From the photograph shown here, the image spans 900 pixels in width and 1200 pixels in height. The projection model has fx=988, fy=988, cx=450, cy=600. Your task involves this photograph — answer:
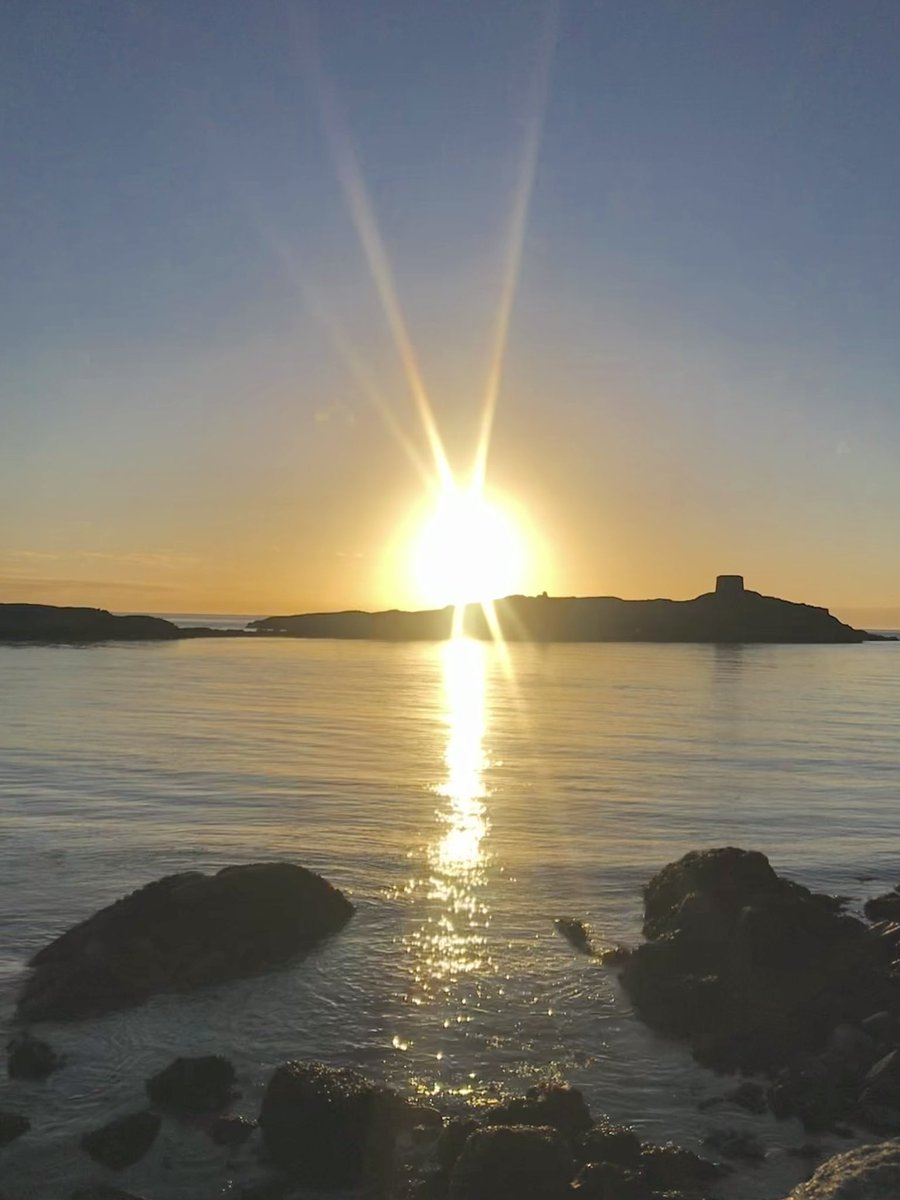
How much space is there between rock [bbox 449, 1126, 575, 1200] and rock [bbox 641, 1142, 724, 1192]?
0.79 meters

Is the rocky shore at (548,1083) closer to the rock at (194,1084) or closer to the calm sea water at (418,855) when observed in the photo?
the rock at (194,1084)

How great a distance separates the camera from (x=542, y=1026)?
1309 cm

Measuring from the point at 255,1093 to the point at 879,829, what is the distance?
20151 millimetres

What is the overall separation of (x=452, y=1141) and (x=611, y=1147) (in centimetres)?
156

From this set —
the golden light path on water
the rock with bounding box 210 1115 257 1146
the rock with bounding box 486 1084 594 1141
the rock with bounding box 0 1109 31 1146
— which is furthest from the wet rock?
the rock with bounding box 0 1109 31 1146

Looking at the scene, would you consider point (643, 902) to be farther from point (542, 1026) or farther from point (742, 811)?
point (742, 811)

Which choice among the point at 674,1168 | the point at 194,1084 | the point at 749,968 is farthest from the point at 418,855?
the point at 674,1168

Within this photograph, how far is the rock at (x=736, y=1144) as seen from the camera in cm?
992

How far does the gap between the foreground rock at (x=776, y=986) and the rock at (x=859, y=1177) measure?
218 centimetres

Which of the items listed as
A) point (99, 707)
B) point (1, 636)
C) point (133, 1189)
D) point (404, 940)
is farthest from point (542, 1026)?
point (1, 636)

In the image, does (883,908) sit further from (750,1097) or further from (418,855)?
(418,855)

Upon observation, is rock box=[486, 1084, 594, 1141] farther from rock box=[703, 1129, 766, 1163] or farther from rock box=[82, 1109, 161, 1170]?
rock box=[82, 1109, 161, 1170]

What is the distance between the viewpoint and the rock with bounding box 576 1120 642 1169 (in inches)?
377

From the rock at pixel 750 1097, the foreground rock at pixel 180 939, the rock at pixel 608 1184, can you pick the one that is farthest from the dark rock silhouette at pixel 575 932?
the rock at pixel 608 1184
